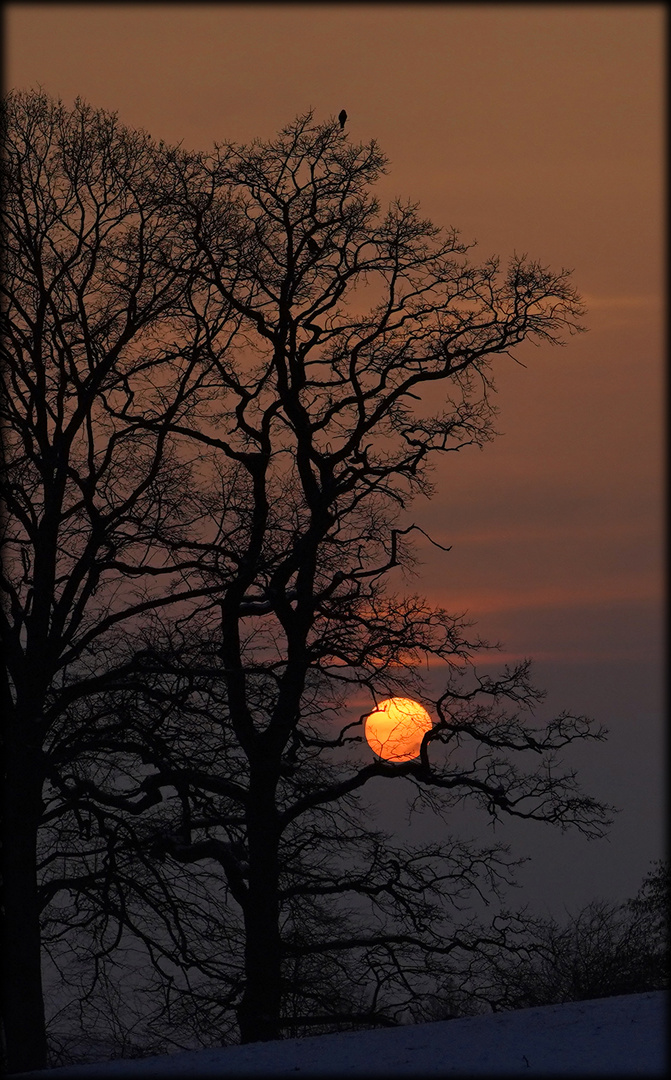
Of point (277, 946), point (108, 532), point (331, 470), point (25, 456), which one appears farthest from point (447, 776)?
point (25, 456)

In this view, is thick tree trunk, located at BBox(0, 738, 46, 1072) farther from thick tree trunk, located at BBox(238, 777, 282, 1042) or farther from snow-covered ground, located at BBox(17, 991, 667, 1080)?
snow-covered ground, located at BBox(17, 991, 667, 1080)

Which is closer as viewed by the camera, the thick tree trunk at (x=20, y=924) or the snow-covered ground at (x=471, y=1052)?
the snow-covered ground at (x=471, y=1052)

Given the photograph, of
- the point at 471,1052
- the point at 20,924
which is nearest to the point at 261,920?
the point at 20,924

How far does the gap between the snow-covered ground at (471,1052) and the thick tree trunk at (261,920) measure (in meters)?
5.22

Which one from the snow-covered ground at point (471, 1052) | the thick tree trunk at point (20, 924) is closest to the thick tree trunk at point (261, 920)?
the thick tree trunk at point (20, 924)

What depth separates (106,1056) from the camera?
69.0 ft

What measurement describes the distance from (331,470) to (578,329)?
4330 mm

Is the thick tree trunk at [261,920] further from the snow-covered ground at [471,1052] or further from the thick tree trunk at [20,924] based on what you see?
the snow-covered ground at [471,1052]

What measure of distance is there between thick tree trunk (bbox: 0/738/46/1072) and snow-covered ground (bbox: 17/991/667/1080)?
14.9 ft

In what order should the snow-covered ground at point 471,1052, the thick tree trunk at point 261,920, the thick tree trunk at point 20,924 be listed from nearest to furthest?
1. the snow-covered ground at point 471,1052
2. the thick tree trunk at point 20,924
3. the thick tree trunk at point 261,920

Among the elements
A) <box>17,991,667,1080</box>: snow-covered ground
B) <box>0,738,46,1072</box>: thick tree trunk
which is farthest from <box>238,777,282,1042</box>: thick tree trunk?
<box>17,991,667,1080</box>: snow-covered ground

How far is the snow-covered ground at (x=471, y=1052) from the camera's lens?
495 inches

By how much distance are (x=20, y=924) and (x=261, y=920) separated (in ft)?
12.1

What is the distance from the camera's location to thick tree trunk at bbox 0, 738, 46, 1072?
59.5ft
